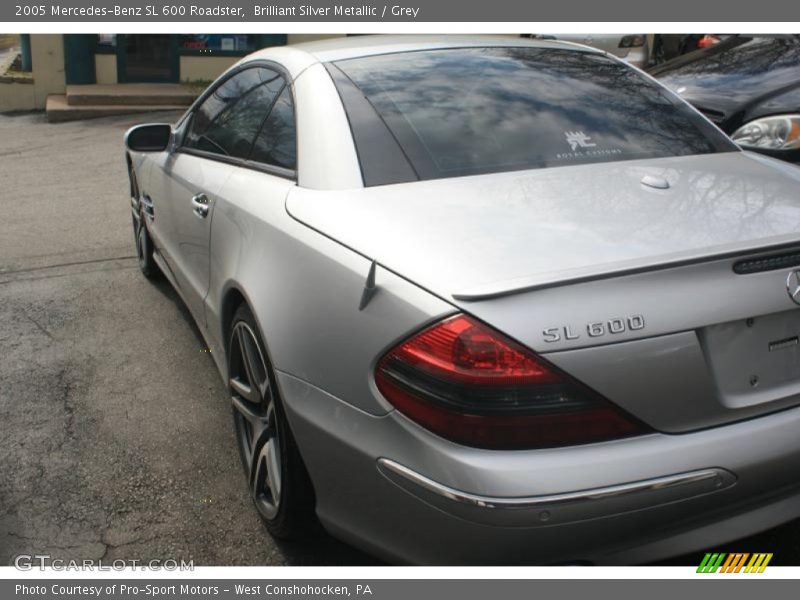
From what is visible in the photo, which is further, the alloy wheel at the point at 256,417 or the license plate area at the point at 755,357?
the alloy wheel at the point at 256,417

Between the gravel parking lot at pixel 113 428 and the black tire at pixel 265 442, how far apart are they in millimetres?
138

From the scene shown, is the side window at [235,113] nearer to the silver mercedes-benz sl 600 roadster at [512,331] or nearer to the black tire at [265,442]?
the silver mercedes-benz sl 600 roadster at [512,331]

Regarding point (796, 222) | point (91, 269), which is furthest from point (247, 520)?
point (91, 269)


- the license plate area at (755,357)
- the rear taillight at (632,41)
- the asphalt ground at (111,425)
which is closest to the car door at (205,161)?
the asphalt ground at (111,425)

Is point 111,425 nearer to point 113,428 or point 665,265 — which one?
point 113,428

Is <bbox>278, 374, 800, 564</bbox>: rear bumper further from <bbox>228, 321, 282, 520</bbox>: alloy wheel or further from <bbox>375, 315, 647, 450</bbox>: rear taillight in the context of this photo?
<bbox>228, 321, 282, 520</bbox>: alloy wheel

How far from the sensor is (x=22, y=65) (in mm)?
14359

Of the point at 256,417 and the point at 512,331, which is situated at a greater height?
the point at 512,331

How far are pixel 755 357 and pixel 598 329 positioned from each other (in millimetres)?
468

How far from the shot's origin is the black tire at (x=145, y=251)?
5.11 metres

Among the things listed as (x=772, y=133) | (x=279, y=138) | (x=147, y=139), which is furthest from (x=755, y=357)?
(x=772, y=133)

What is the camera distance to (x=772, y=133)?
4809 mm

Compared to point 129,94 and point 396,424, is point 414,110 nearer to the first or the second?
point 396,424

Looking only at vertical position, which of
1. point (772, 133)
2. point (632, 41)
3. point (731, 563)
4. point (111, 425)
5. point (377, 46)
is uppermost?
point (377, 46)
